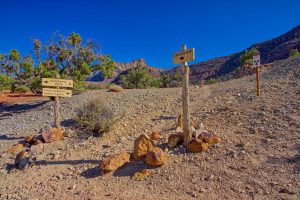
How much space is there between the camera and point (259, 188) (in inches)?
198

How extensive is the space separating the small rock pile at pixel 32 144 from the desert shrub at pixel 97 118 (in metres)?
0.79

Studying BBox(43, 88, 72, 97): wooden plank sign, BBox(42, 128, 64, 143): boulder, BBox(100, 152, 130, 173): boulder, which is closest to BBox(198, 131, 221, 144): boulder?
BBox(100, 152, 130, 173): boulder

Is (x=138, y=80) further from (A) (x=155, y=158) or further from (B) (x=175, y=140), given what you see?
(A) (x=155, y=158)

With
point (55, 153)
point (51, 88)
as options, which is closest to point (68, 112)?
point (51, 88)

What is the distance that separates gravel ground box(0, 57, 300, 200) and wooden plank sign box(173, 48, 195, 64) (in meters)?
Result: 1.98

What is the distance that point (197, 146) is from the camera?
660 centimetres

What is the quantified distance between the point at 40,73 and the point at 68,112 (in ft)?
11.5

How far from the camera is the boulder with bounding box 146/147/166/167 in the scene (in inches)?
244

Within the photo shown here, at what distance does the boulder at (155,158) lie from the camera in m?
6.21

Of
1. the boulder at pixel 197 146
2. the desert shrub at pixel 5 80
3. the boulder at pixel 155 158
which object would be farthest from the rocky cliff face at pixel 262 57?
the boulder at pixel 155 158

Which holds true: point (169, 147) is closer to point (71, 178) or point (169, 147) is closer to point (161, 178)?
point (161, 178)

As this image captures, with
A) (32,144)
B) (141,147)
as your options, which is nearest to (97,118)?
(32,144)

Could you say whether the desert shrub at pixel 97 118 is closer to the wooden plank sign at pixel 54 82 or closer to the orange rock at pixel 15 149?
the wooden plank sign at pixel 54 82

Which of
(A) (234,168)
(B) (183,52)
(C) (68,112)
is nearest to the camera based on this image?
(A) (234,168)
